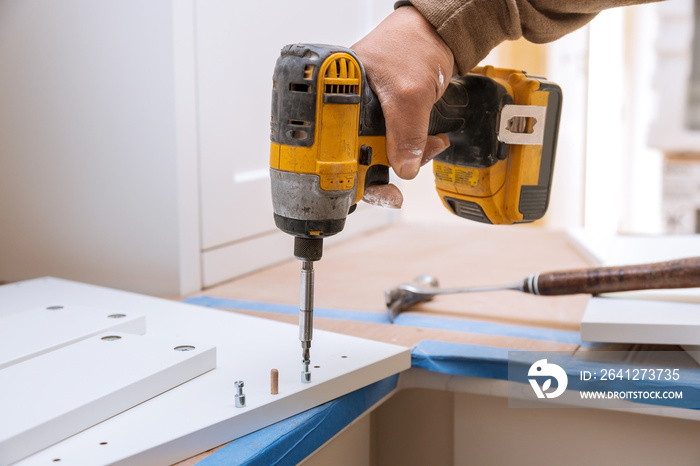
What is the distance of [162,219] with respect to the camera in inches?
41.6

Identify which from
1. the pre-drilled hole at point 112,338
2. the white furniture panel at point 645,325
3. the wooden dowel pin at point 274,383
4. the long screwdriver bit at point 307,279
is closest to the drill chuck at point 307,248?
the long screwdriver bit at point 307,279

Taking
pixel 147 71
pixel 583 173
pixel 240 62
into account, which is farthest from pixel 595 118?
pixel 147 71

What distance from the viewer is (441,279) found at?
3.86 ft

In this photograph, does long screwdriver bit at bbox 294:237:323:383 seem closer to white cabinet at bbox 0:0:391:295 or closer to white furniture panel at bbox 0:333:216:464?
white furniture panel at bbox 0:333:216:464

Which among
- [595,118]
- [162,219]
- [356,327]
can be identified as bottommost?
[356,327]

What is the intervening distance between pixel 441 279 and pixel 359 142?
56 cm

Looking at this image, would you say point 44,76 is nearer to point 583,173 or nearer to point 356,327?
point 356,327

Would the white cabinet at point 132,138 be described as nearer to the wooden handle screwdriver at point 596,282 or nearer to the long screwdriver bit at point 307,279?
the wooden handle screwdriver at point 596,282

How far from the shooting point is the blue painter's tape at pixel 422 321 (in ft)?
2.86

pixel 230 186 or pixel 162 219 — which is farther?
pixel 230 186

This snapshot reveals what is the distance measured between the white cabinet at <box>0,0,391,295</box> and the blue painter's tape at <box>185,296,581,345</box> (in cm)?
10

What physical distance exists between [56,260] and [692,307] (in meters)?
0.96

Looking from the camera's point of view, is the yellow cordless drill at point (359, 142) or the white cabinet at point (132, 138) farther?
the white cabinet at point (132, 138)

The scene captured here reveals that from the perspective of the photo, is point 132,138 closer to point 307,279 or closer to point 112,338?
point 112,338
